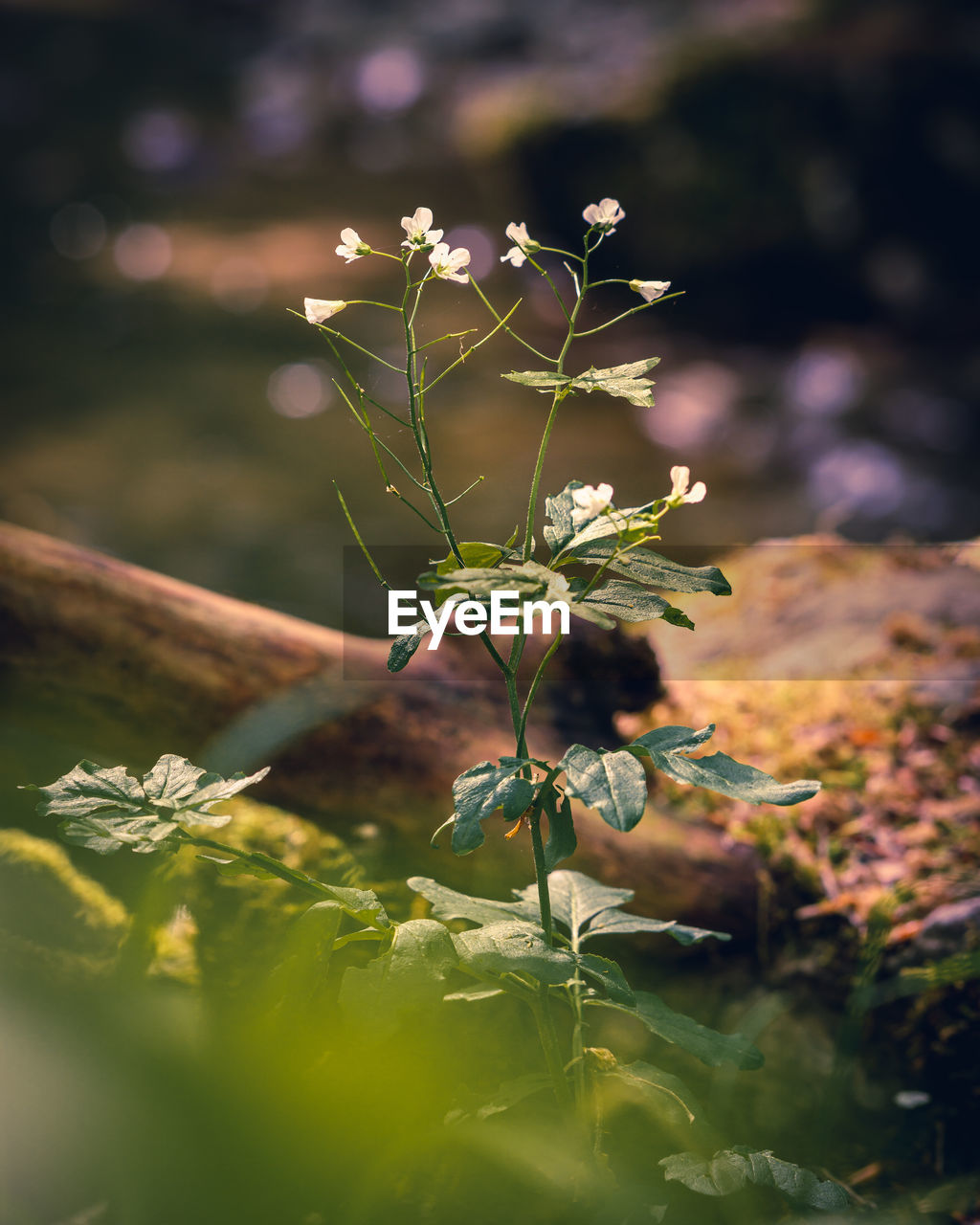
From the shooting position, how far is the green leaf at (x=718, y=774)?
A: 2.94ft

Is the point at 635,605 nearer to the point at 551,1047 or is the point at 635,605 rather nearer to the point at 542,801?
the point at 542,801

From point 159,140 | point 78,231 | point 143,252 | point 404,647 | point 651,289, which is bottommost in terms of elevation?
point 404,647

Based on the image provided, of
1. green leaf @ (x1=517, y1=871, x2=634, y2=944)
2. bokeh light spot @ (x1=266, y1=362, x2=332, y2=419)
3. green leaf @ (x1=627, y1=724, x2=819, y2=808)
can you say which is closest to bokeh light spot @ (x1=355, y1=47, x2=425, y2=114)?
bokeh light spot @ (x1=266, y1=362, x2=332, y2=419)

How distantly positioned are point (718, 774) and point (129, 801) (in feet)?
2.15

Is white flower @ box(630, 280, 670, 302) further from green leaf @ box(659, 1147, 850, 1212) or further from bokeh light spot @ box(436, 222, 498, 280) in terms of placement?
bokeh light spot @ box(436, 222, 498, 280)

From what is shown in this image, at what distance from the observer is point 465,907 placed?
1135 mm

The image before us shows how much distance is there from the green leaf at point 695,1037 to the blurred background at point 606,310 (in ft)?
10.1

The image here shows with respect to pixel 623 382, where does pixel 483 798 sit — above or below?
below

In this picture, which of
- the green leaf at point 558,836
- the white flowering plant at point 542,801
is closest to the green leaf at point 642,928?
the white flowering plant at point 542,801

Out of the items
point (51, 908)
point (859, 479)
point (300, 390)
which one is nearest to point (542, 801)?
point (51, 908)

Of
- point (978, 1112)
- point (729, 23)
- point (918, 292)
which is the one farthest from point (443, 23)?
point (978, 1112)

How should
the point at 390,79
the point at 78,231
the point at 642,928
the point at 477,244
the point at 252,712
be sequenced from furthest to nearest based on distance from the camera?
the point at 390,79 → the point at 78,231 → the point at 477,244 → the point at 252,712 → the point at 642,928

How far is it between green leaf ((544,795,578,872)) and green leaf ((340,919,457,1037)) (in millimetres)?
150

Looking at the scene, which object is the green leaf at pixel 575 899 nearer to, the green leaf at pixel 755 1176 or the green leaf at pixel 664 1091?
the green leaf at pixel 664 1091
